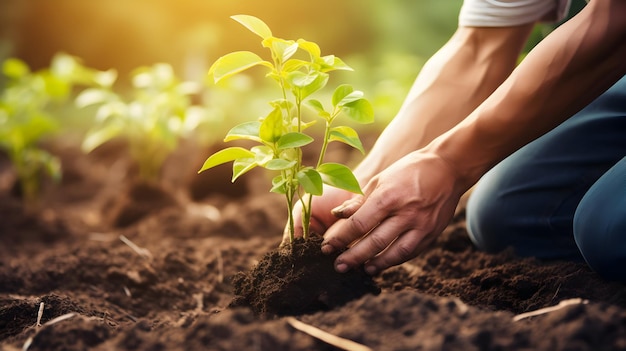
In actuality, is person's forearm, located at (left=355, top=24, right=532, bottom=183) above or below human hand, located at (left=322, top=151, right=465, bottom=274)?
above

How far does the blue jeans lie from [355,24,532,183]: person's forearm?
29 cm

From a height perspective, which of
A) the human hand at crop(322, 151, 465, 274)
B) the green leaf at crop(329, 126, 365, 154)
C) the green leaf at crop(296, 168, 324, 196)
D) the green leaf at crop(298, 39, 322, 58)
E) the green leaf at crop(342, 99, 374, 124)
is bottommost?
the human hand at crop(322, 151, 465, 274)

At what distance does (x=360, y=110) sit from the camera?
1414mm

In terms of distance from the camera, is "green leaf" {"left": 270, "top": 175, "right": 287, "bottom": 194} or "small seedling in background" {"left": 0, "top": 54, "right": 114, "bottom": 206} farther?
"small seedling in background" {"left": 0, "top": 54, "right": 114, "bottom": 206}

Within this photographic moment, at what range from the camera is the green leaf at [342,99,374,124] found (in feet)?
4.62

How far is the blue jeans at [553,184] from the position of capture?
192 cm

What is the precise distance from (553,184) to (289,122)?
94cm

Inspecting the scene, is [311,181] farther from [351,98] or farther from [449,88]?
[449,88]

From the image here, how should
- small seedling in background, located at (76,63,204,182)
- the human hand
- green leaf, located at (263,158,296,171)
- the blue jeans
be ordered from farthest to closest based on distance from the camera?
small seedling in background, located at (76,63,204,182) < the blue jeans < the human hand < green leaf, located at (263,158,296,171)

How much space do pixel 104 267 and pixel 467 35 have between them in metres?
1.28

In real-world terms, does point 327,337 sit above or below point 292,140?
below

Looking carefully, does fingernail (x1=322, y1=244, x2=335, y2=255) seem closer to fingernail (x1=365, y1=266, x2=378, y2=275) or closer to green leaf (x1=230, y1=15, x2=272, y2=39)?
fingernail (x1=365, y1=266, x2=378, y2=275)

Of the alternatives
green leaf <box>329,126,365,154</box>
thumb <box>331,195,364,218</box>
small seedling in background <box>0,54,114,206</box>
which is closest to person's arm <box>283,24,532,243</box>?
thumb <box>331,195,364,218</box>

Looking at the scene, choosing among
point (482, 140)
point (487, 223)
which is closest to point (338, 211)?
point (482, 140)
